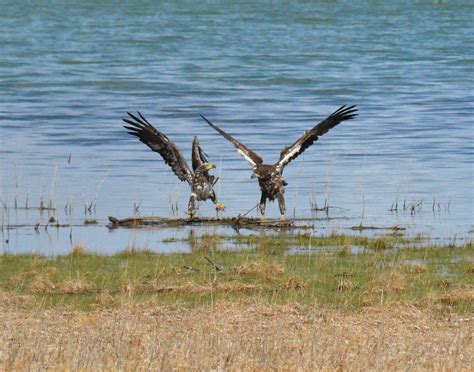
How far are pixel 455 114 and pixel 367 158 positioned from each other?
31.0ft

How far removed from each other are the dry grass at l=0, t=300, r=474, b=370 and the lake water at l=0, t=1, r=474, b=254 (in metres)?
4.34

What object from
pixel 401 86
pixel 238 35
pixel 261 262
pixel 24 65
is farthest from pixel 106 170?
pixel 238 35

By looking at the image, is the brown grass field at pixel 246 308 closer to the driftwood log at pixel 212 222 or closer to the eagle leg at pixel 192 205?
the driftwood log at pixel 212 222

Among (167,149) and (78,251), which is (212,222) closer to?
(167,149)

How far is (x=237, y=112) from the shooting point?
35188 mm

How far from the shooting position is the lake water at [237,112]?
1991cm

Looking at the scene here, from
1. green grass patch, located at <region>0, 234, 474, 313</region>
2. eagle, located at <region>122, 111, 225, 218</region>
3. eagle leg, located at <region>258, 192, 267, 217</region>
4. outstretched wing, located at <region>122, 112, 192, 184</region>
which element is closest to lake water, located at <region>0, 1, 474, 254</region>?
eagle leg, located at <region>258, 192, 267, 217</region>

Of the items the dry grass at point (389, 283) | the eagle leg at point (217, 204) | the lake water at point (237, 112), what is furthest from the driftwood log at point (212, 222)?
the dry grass at point (389, 283)

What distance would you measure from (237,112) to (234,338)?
23957 mm

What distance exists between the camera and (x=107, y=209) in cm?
1958

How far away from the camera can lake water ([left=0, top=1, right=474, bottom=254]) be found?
19.9 metres

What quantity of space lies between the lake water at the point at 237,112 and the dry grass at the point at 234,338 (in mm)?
4337

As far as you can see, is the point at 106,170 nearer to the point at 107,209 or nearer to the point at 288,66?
the point at 107,209

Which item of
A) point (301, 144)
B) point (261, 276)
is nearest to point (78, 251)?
point (261, 276)
